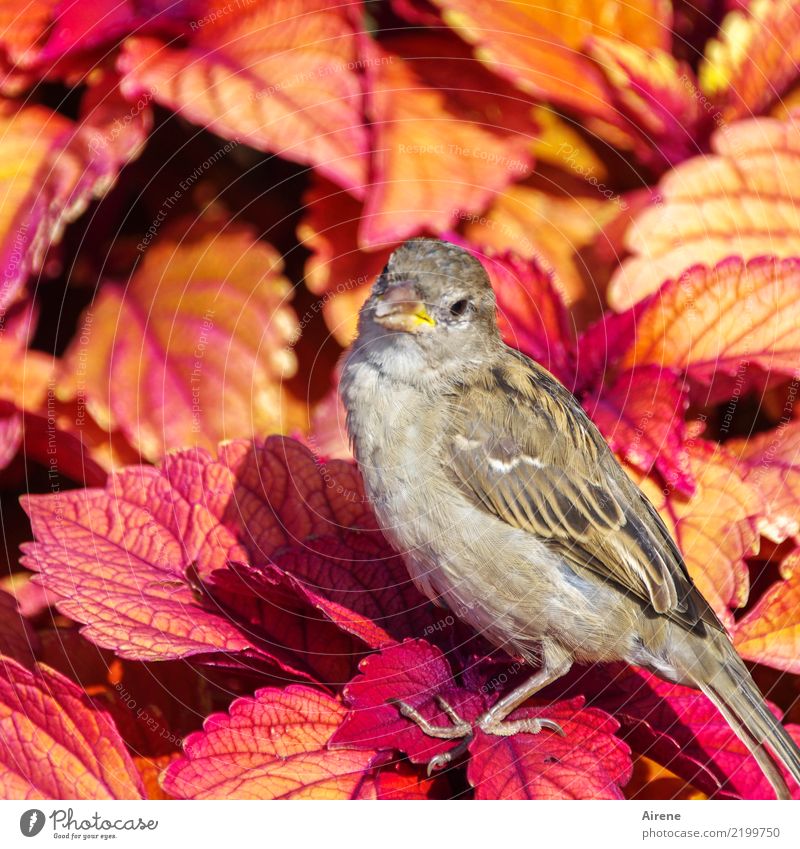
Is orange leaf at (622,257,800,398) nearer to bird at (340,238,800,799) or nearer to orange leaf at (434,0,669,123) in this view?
bird at (340,238,800,799)

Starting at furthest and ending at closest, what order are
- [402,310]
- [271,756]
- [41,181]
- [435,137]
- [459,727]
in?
1. [435,137]
2. [41,181]
3. [402,310]
4. [459,727]
5. [271,756]

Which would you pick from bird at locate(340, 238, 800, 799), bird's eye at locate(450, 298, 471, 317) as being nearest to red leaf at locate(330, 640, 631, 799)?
bird at locate(340, 238, 800, 799)

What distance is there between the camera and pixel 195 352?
4.69ft

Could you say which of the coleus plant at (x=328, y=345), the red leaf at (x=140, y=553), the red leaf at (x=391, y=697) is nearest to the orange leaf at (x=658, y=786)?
the coleus plant at (x=328, y=345)

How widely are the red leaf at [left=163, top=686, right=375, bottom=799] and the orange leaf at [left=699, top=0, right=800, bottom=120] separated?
1.14 m

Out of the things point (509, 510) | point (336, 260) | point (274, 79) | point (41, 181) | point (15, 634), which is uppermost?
point (274, 79)

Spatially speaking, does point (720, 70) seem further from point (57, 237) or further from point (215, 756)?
point (215, 756)

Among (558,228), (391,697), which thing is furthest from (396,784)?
(558,228)

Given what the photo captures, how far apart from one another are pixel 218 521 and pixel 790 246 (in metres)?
0.95

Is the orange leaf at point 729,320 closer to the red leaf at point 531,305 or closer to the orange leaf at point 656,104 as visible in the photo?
the red leaf at point 531,305

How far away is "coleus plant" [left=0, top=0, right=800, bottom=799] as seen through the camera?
1.08 m

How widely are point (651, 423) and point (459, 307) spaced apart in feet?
1.01

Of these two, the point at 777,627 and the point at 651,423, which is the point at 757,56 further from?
the point at 777,627

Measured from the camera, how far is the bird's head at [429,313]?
1284 millimetres
